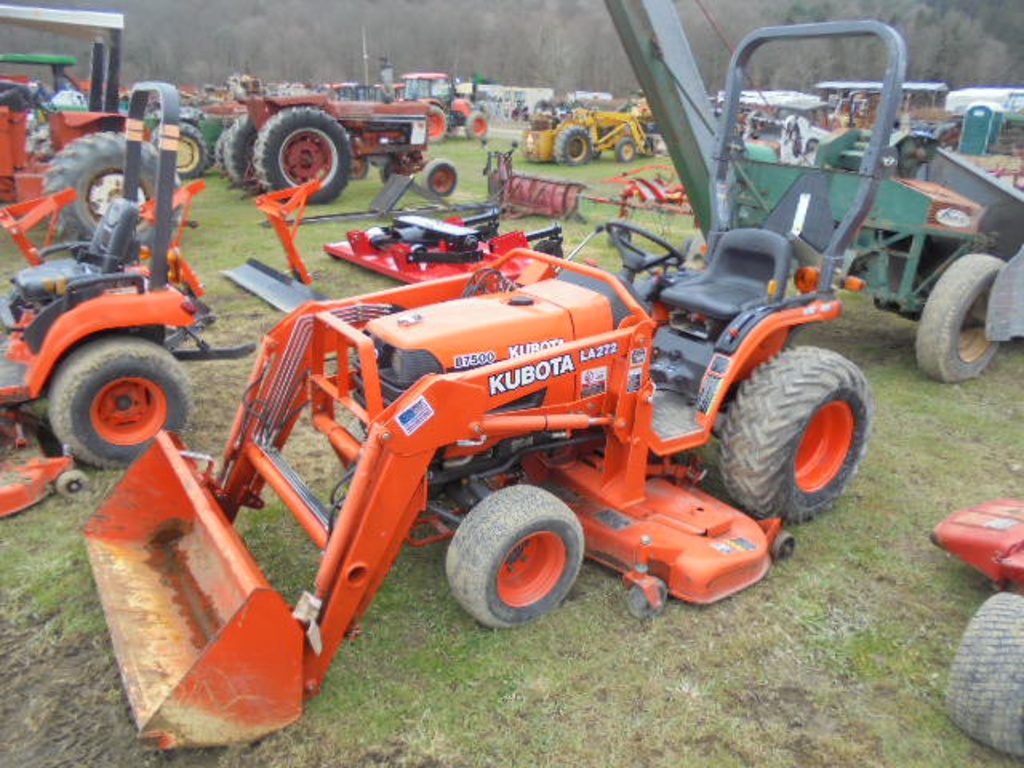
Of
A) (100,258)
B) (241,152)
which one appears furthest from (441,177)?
(100,258)

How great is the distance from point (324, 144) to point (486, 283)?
9.13m

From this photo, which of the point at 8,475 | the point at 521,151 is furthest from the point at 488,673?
the point at 521,151

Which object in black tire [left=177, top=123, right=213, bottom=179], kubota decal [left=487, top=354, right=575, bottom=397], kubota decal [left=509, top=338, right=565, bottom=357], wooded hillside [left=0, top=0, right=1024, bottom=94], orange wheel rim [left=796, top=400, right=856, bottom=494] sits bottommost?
orange wheel rim [left=796, top=400, right=856, bottom=494]

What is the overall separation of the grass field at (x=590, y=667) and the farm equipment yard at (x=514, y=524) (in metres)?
0.01

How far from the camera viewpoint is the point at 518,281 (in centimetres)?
392

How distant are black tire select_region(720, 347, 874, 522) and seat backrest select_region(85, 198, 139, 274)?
3.39m

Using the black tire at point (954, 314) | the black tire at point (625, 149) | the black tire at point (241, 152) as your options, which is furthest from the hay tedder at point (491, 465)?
the black tire at point (625, 149)

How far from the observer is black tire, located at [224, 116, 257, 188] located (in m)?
12.8

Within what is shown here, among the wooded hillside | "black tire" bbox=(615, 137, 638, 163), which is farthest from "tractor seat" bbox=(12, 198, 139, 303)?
the wooded hillside

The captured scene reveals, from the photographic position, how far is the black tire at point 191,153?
14039 millimetres

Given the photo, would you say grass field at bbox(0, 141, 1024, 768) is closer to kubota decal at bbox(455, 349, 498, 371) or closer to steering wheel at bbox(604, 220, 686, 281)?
kubota decal at bbox(455, 349, 498, 371)

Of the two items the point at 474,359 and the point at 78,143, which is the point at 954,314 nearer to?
the point at 474,359

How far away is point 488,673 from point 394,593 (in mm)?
598

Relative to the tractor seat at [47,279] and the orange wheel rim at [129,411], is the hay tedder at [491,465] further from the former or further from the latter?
the tractor seat at [47,279]
